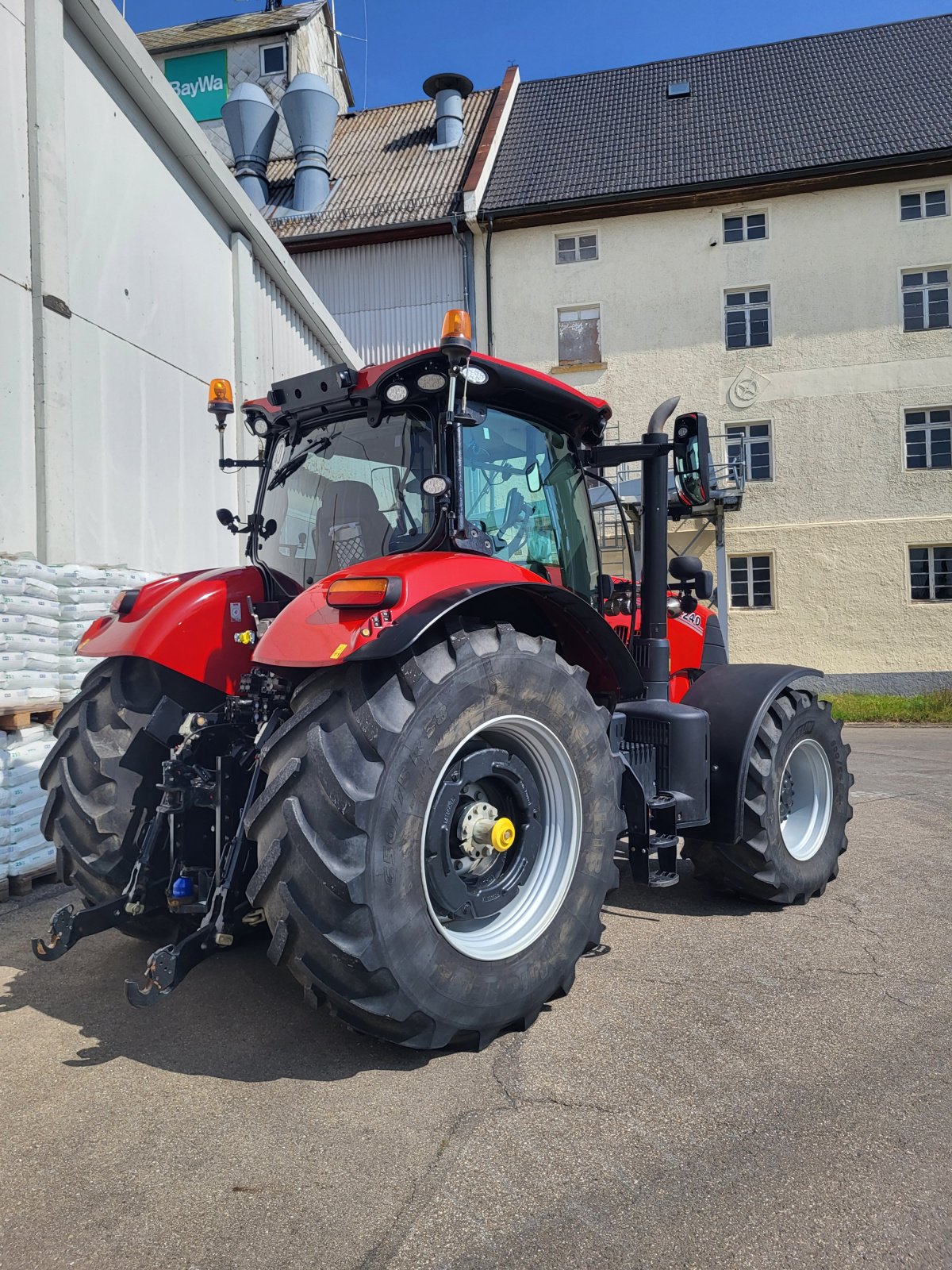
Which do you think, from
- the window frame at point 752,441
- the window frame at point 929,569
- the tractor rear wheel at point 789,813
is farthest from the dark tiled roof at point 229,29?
the tractor rear wheel at point 789,813

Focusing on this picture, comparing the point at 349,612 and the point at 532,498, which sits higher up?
the point at 532,498

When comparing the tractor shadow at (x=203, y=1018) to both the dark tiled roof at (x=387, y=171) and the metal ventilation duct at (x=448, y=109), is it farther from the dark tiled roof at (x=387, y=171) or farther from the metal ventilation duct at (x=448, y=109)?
the metal ventilation duct at (x=448, y=109)

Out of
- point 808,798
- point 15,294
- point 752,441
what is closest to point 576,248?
point 752,441

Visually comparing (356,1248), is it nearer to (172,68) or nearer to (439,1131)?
(439,1131)

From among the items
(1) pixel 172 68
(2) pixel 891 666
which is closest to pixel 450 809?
(2) pixel 891 666

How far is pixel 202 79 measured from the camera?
2297 cm

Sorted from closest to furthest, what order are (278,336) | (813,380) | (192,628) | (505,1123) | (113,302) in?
(505,1123)
(192,628)
(113,302)
(278,336)
(813,380)

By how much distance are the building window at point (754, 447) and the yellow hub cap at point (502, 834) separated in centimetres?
1737

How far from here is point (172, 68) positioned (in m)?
22.9

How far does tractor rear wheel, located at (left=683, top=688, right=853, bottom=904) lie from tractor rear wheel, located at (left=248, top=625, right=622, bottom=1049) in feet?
3.76

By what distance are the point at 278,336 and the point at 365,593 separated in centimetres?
858

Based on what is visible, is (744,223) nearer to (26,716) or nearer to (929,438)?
(929,438)

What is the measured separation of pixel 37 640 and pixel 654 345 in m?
17.0

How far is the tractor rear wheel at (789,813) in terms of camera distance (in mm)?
4152
